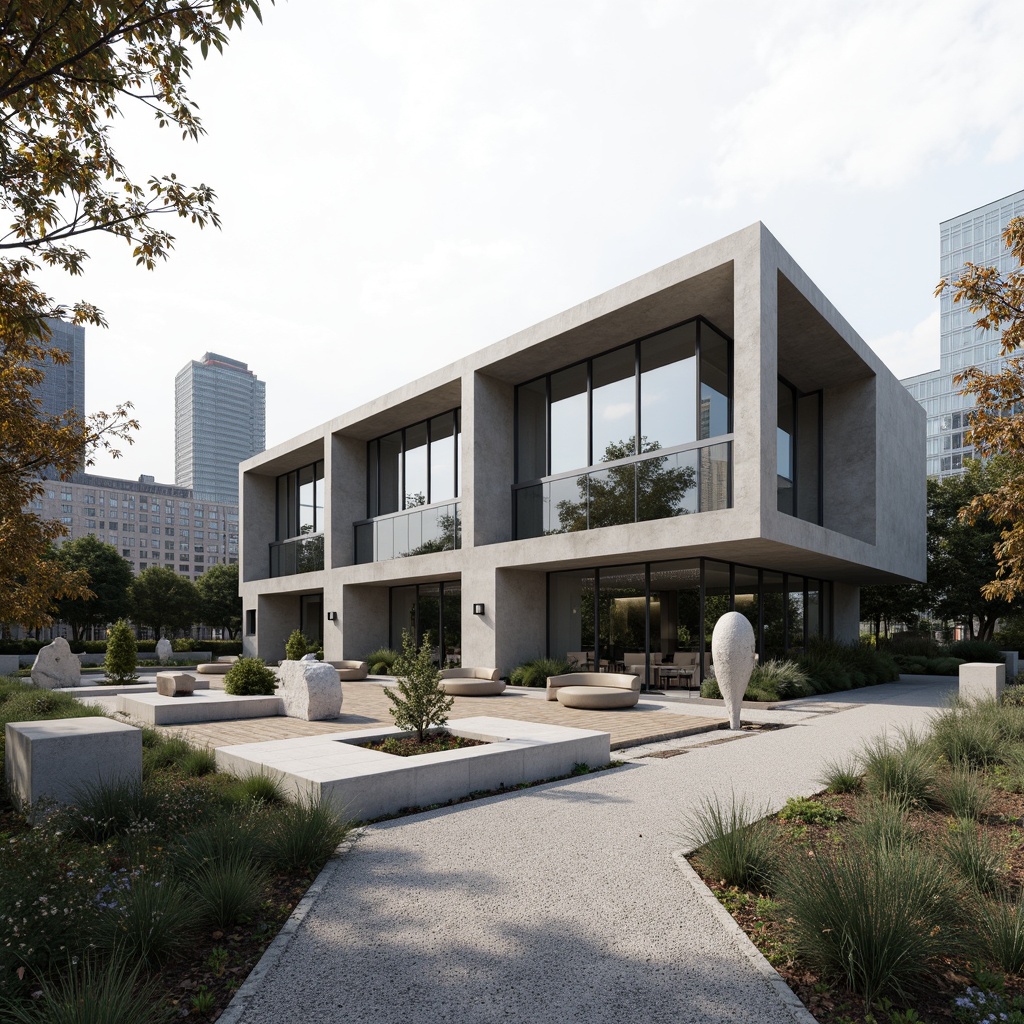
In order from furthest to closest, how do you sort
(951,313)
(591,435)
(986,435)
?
(951,313) → (591,435) → (986,435)

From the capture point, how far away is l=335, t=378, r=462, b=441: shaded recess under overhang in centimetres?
2405

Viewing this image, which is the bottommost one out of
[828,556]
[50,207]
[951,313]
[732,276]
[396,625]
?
[396,625]

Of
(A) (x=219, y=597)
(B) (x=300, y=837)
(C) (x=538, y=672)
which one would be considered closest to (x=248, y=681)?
(C) (x=538, y=672)

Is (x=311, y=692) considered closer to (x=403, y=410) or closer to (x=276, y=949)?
(x=276, y=949)

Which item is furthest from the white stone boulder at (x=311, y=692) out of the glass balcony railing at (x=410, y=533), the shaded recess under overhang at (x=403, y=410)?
the shaded recess under overhang at (x=403, y=410)

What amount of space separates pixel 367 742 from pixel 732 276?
12.8m

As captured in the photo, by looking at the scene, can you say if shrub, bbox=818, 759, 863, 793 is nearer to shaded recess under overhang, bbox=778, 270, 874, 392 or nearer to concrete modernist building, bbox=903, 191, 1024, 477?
shaded recess under overhang, bbox=778, 270, 874, 392

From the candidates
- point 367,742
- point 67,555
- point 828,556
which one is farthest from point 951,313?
point 367,742

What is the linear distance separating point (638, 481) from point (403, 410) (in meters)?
10.3

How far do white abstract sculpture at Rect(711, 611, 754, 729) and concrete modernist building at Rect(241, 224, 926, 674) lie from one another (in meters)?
2.99

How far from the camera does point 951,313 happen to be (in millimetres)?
99562

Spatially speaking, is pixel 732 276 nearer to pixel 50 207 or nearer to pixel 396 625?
pixel 50 207

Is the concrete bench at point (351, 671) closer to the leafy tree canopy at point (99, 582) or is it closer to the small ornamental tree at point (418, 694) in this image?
the small ornamental tree at point (418, 694)

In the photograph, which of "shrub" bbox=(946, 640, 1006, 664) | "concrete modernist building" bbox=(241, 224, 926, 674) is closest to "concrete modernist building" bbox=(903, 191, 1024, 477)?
"shrub" bbox=(946, 640, 1006, 664)
